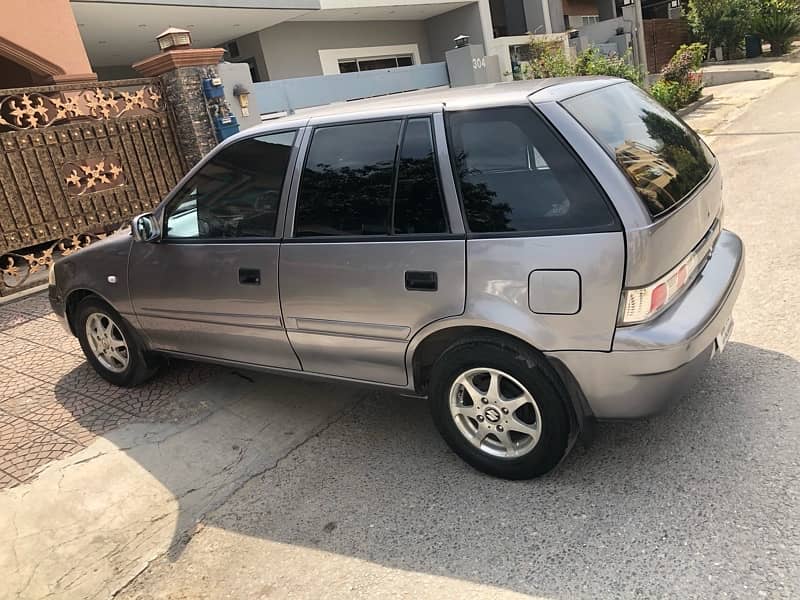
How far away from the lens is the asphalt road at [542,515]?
101 inches

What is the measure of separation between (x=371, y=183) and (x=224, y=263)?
1096 millimetres

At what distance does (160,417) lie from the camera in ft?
14.4

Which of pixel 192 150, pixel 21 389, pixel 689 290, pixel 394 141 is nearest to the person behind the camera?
pixel 689 290

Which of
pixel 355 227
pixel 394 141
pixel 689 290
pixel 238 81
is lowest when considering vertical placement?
pixel 689 290

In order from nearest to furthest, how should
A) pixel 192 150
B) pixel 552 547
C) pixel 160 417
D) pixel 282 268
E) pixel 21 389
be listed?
pixel 552 547 → pixel 282 268 → pixel 160 417 → pixel 21 389 → pixel 192 150

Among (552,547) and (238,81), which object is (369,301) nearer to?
(552,547)

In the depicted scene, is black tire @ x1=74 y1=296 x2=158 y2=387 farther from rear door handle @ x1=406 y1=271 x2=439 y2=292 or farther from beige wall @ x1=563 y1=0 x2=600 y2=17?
beige wall @ x1=563 y1=0 x2=600 y2=17

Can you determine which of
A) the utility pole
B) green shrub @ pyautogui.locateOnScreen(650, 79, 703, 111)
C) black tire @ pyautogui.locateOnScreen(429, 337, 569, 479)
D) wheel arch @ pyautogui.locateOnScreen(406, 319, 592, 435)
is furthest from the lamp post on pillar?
the utility pole

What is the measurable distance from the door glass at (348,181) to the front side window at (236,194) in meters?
0.20

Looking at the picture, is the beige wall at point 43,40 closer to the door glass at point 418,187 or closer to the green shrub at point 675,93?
the door glass at point 418,187

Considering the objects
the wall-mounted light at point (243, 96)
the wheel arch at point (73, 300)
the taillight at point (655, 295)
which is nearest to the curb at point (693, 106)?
the wall-mounted light at point (243, 96)

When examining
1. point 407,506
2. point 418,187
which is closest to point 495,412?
A: point 407,506

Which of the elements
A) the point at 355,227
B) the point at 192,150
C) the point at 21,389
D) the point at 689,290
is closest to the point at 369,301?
the point at 355,227

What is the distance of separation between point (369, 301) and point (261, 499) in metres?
1.22
